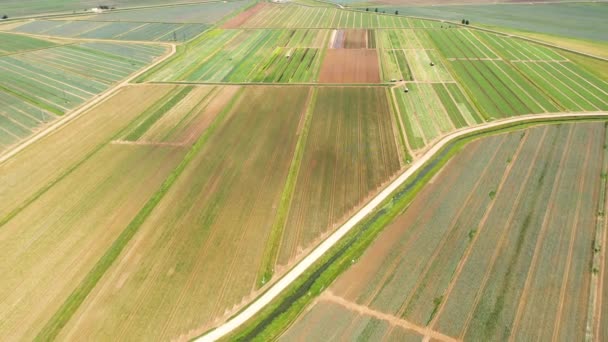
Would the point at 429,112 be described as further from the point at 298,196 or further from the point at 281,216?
the point at 281,216

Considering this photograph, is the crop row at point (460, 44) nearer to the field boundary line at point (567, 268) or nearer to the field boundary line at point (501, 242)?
the field boundary line at point (501, 242)

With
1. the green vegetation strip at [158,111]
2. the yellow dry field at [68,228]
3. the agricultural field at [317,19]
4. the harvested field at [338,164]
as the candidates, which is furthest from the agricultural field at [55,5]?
the harvested field at [338,164]

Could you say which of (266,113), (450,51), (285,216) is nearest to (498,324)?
(285,216)

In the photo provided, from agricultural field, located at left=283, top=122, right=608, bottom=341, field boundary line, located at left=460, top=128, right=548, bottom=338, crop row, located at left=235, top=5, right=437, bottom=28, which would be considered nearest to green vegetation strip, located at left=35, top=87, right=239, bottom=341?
agricultural field, located at left=283, top=122, right=608, bottom=341

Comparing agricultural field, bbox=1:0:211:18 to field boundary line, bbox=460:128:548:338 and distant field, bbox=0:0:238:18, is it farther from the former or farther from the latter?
field boundary line, bbox=460:128:548:338

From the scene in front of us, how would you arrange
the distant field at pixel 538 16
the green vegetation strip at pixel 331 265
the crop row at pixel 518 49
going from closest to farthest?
the green vegetation strip at pixel 331 265 → the crop row at pixel 518 49 → the distant field at pixel 538 16

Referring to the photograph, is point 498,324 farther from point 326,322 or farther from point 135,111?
point 135,111
